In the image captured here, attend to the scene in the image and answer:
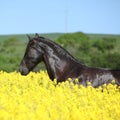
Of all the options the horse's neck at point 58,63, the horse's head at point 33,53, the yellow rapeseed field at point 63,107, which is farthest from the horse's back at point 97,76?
the yellow rapeseed field at point 63,107

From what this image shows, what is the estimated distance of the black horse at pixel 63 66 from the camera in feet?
34.2

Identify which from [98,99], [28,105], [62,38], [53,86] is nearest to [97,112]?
[28,105]

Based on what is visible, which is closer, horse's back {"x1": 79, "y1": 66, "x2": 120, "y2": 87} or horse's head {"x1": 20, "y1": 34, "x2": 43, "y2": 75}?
horse's back {"x1": 79, "y1": 66, "x2": 120, "y2": 87}

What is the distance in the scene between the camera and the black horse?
411 inches

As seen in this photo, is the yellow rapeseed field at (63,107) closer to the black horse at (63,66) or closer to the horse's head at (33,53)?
the black horse at (63,66)

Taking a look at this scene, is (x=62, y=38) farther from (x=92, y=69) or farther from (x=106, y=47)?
(x=92, y=69)

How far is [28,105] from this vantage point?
633 centimetres

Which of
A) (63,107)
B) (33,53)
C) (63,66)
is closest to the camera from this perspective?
(63,107)

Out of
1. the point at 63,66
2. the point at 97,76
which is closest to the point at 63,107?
the point at 97,76

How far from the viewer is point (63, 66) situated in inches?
417

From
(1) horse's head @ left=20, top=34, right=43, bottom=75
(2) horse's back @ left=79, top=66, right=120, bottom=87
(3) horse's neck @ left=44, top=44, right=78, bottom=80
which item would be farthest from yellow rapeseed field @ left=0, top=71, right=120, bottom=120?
(1) horse's head @ left=20, top=34, right=43, bottom=75

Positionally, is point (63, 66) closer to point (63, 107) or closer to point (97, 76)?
point (97, 76)

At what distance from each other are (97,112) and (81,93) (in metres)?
2.19

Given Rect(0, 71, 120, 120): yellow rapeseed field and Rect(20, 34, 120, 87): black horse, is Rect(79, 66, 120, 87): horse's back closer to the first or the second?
Rect(20, 34, 120, 87): black horse
